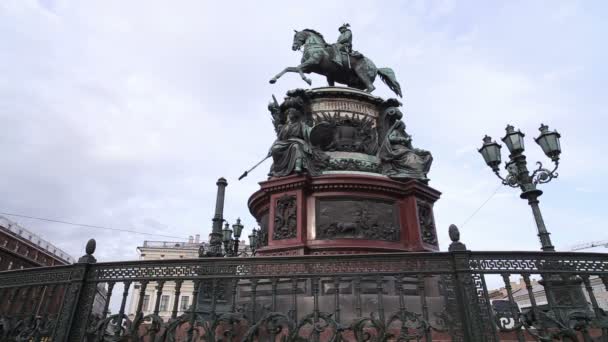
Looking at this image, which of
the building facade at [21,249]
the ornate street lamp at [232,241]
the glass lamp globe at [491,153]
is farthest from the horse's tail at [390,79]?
the building facade at [21,249]

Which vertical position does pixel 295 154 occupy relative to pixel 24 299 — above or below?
above

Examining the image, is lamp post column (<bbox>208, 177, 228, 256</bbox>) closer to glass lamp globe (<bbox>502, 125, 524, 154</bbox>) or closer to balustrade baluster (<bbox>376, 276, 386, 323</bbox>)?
balustrade baluster (<bbox>376, 276, 386, 323</bbox>)

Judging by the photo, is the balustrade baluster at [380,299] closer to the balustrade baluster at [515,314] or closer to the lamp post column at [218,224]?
the balustrade baluster at [515,314]

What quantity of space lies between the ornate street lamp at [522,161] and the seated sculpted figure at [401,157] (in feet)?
4.38

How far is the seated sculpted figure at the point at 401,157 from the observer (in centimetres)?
845

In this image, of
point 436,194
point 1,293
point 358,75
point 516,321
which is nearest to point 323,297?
point 516,321

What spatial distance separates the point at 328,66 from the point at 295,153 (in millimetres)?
4338

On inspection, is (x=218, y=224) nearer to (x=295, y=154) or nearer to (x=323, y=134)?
(x=295, y=154)

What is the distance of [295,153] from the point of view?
8273mm

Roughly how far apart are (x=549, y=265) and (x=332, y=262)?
98.1 inches

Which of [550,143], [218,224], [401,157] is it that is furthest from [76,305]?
[550,143]

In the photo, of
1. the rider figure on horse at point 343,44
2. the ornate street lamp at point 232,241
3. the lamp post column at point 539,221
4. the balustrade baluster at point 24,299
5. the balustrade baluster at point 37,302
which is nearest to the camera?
the balustrade baluster at point 37,302

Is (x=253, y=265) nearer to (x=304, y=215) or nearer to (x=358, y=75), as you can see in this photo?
(x=304, y=215)

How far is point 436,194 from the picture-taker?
8.41 metres
